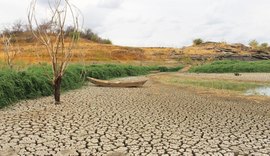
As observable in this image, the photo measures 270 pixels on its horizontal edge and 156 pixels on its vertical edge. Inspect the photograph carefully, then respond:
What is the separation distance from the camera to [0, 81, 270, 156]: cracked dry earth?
16.3 ft

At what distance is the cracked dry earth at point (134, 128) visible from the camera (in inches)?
195

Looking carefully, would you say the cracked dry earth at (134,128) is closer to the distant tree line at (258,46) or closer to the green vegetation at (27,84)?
the green vegetation at (27,84)

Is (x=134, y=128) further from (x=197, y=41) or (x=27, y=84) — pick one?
(x=197, y=41)

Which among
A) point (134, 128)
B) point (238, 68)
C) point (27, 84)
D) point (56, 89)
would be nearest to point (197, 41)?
point (238, 68)

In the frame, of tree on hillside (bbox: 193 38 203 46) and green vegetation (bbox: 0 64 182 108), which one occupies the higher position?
tree on hillside (bbox: 193 38 203 46)

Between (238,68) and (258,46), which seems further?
(258,46)

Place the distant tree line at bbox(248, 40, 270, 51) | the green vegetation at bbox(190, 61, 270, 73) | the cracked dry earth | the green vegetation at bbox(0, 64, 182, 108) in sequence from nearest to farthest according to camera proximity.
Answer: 1. the cracked dry earth
2. the green vegetation at bbox(0, 64, 182, 108)
3. the green vegetation at bbox(190, 61, 270, 73)
4. the distant tree line at bbox(248, 40, 270, 51)

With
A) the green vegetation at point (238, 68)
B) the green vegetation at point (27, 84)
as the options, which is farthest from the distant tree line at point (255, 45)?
the green vegetation at point (27, 84)

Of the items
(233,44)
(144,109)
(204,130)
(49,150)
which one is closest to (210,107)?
(144,109)

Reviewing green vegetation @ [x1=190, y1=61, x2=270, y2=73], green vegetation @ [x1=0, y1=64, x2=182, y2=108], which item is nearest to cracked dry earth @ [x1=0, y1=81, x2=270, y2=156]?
green vegetation @ [x1=0, y1=64, x2=182, y2=108]

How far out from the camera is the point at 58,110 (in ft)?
26.0

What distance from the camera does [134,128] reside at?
20.5 feet

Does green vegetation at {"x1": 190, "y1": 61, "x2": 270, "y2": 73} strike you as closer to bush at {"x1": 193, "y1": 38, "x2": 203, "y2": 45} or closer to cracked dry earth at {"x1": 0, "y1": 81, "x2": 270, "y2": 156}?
cracked dry earth at {"x1": 0, "y1": 81, "x2": 270, "y2": 156}

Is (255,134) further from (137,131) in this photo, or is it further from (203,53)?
(203,53)
